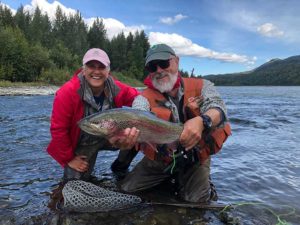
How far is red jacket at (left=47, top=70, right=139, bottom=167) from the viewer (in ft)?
18.3

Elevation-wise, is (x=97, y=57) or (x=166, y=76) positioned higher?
(x=97, y=57)

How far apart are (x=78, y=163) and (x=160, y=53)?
7.46ft

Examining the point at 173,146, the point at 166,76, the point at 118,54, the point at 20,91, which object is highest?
the point at 166,76

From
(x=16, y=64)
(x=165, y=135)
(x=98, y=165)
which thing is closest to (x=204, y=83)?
(x=165, y=135)

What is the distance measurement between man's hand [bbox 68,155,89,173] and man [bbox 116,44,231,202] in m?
1.08

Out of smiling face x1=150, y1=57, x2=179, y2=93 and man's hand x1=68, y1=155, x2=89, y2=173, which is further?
man's hand x1=68, y1=155, x2=89, y2=173

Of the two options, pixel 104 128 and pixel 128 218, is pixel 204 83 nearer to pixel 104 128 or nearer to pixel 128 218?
pixel 104 128

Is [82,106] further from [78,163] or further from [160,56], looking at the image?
[160,56]

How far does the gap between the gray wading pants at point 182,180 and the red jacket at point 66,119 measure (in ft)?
3.55

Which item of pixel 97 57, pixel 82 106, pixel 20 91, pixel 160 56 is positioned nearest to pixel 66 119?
pixel 82 106

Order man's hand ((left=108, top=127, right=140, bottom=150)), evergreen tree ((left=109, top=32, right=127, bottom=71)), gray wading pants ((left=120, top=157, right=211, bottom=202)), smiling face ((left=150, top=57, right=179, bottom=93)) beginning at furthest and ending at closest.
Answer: evergreen tree ((left=109, top=32, right=127, bottom=71))
gray wading pants ((left=120, top=157, right=211, bottom=202))
smiling face ((left=150, top=57, right=179, bottom=93))
man's hand ((left=108, top=127, right=140, bottom=150))

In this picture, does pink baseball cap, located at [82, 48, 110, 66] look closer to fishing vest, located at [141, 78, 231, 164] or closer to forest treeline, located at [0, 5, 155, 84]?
fishing vest, located at [141, 78, 231, 164]

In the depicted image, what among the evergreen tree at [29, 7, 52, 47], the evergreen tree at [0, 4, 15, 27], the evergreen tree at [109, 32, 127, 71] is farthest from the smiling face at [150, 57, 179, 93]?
the evergreen tree at [109, 32, 127, 71]

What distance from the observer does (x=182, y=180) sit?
564cm
